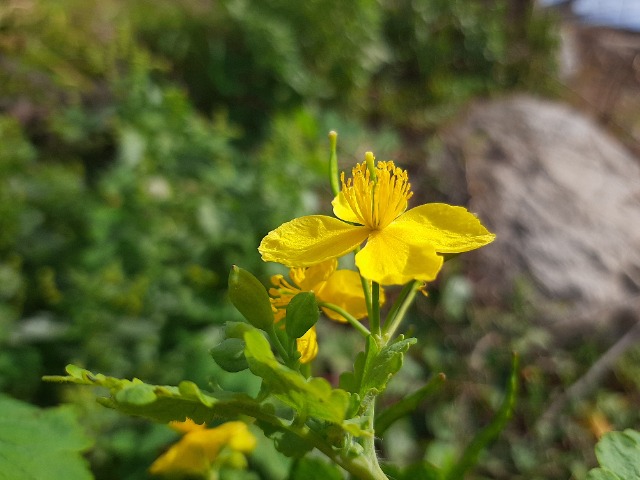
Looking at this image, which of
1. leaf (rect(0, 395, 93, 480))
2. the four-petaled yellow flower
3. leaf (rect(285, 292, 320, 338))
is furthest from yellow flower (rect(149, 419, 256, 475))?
leaf (rect(285, 292, 320, 338))

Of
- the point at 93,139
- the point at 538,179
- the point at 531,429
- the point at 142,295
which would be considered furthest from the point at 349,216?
the point at 538,179

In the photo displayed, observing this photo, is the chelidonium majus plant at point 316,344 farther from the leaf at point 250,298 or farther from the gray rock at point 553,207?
the gray rock at point 553,207

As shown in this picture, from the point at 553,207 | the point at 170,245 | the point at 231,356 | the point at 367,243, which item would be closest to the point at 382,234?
the point at 367,243

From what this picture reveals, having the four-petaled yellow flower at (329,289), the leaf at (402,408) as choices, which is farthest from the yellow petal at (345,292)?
the leaf at (402,408)

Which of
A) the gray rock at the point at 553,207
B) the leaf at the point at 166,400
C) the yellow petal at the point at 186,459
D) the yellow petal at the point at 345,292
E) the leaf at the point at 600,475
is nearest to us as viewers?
the leaf at the point at 166,400

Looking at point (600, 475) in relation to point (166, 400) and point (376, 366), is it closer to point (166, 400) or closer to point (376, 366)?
point (376, 366)

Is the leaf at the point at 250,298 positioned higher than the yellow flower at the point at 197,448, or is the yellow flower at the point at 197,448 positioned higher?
the leaf at the point at 250,298

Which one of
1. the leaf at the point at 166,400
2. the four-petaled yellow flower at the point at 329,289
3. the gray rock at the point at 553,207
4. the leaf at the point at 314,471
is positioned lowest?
the gray rock at the point at 553,207
